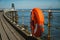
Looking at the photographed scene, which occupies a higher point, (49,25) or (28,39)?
(49,25)

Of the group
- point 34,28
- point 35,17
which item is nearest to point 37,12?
point 35,17

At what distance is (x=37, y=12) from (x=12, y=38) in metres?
2.82

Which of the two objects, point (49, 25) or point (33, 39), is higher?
point (49, 25)

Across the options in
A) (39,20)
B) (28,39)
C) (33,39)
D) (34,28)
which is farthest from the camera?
(28,39)

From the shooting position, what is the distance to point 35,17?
6891mm

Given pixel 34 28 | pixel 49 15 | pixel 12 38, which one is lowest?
pixel 12 38

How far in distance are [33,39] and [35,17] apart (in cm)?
117

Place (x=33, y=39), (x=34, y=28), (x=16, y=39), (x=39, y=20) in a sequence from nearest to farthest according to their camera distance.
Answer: (x=39, y=20), (x=34, y=28), (x=33, y=39), (x=16, y=39)

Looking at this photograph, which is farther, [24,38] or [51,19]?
[24,38]

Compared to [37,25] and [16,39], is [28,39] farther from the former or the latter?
[37,25]

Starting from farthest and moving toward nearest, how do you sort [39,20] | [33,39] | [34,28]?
1. [33,39]
2. [34,28]
3. [39,20]

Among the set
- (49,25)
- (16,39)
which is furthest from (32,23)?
(16,39)

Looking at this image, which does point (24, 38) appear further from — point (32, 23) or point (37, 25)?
point (37, 25)

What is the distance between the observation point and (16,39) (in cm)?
886
